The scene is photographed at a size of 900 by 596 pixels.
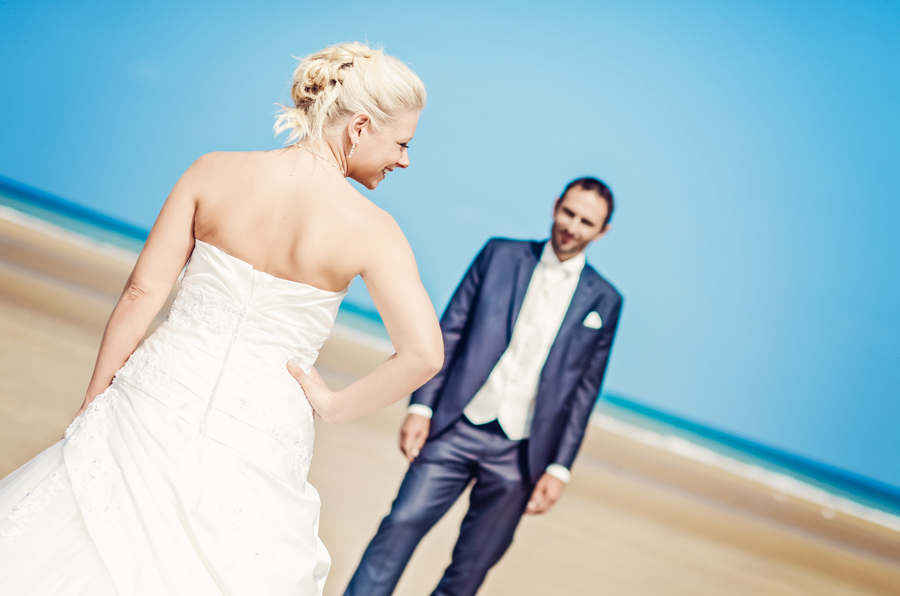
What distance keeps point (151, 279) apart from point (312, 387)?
39cm

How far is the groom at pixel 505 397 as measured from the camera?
8.41 ft

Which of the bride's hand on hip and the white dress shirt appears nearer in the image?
the bride's hand on hip

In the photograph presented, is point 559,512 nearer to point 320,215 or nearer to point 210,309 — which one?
point 210,309

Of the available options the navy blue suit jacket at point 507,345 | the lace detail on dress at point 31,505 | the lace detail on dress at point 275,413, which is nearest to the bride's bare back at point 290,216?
the lace detail on dress at point 275,413

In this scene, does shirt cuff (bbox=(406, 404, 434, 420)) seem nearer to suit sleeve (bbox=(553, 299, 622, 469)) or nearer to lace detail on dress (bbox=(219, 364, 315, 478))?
suit sleeve (bbox=(553, 299, 622, 469))

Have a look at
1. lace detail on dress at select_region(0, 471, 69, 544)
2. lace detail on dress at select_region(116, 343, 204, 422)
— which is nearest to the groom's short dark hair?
lace detail on dress at select_region(116, 343, 204, 422)

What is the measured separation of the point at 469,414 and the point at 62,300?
6.43 metres

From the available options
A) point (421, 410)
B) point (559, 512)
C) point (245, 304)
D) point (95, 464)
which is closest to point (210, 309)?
point (245, 304)

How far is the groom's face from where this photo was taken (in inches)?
103

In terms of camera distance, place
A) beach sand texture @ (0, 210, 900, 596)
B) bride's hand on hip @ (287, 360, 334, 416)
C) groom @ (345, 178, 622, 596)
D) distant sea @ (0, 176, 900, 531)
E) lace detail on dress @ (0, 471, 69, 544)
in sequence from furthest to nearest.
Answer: distant sea @ (0, 176, 900, 531)
beach sand texture @ (0, 210, 900, 596)
groom @ (345, 178, 622, 596)
bride's hand on hip @ (287, 360, 334, 416)
lace detail on dress @ (0, 471, 69, 544)

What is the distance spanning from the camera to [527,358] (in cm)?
261

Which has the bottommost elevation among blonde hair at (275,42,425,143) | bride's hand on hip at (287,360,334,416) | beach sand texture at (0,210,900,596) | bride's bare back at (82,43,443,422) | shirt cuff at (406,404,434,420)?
beach sand texture at (0,210,900,596)

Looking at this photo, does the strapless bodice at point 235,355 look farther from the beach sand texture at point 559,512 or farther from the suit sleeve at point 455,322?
the beach sand texture at point 559,512

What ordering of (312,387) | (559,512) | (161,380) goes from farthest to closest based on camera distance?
(559,512) → (312,387) → (161,380)
